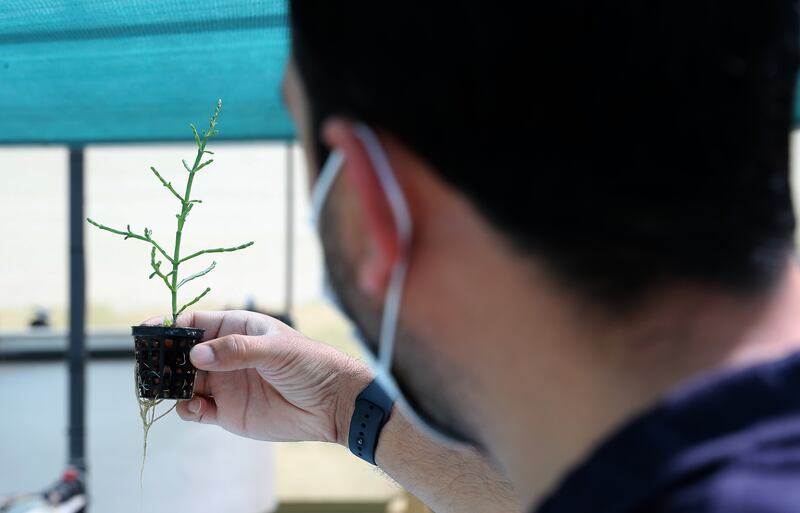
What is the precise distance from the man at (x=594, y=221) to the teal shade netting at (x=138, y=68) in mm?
1571

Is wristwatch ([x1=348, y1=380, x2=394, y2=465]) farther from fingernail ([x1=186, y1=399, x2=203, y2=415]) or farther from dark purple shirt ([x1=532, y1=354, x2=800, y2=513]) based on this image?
dark purple shirt ([x1=532, y1=354, x2=800, y2=513])

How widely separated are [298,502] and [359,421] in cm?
404

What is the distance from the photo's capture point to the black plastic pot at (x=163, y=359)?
1.39 meters

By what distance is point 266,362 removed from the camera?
1.48 metres

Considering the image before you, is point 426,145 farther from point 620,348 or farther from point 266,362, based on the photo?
point 266,362

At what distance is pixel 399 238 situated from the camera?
0.67 m

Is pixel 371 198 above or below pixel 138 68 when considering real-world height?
below

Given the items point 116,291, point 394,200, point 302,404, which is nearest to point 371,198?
point 394,200

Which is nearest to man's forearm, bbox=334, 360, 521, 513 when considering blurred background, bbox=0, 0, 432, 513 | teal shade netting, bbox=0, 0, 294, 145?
teal shade netting, bbox=0, 0, 294, 145

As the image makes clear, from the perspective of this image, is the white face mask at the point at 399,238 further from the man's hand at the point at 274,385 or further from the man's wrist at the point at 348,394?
the man's wrist at the point at 348,394

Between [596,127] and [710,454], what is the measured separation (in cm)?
23

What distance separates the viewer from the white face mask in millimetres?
660

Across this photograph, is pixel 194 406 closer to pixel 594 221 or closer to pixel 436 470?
pixel 436 470

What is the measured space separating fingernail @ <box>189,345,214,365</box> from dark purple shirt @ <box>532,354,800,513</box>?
891 mm
